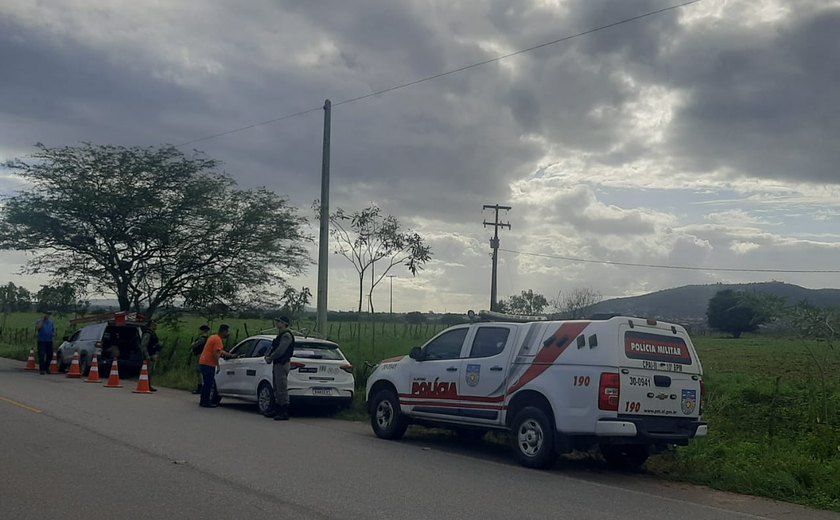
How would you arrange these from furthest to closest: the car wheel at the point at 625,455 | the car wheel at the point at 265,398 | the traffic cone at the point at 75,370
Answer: the traffic cone at the point at 75,370, the car wheel at the point at 265,398, the car wheel at the point at 625,455

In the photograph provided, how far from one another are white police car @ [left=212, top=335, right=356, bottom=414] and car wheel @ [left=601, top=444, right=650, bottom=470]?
6.12m

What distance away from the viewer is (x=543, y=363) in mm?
10859

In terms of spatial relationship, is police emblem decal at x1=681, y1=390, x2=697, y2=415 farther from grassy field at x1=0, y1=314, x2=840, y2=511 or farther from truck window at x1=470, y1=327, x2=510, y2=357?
truck window at x1=470, y1=327, x2=510, y2=357

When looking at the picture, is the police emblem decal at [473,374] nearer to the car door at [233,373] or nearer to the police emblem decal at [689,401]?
the police emblem decal at [689,401]

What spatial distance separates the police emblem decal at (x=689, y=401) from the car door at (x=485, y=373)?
232cm

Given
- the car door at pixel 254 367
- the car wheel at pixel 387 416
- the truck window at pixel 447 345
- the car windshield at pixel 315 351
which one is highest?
the truck window at pixel 447 345

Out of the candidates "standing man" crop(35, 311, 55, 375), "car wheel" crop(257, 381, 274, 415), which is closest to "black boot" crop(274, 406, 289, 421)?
"car wheel" crop(257, 381, 274, 415)

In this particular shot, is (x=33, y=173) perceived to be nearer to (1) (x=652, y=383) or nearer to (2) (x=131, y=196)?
(2) (x=131, y=196)

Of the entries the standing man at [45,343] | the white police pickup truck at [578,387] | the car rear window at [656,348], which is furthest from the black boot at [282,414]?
the standing man at [45,343]

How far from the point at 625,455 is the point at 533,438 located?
154cm

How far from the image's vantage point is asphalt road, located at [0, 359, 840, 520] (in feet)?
25.5

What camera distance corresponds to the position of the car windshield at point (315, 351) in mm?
16156

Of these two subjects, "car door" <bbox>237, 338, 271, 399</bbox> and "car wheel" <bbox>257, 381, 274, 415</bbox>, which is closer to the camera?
"car wheel" <bbox>257, 381, 274, 415</bbox>

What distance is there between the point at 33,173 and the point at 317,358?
17.5 metres
